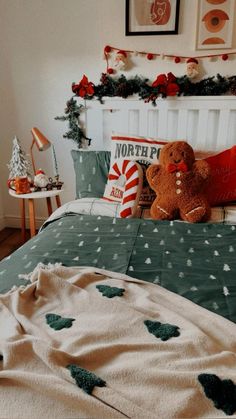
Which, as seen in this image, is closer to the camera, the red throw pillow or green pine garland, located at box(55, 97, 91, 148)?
the red throw pillow

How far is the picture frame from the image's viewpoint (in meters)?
1.99

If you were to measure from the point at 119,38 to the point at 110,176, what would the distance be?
1011 millimetres

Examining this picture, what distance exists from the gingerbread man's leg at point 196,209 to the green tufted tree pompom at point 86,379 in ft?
3.54

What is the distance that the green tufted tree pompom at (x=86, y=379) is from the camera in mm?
614

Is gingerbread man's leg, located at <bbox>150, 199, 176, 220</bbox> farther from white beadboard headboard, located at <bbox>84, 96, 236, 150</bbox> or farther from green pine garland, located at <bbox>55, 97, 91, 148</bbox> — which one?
green pine garland, located at <bbox>55, 97, 91, 148</bbox>

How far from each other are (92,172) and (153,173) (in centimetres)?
47

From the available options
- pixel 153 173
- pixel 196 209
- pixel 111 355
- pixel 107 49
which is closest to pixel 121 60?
pixel 107 49

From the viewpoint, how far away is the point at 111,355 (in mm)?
710

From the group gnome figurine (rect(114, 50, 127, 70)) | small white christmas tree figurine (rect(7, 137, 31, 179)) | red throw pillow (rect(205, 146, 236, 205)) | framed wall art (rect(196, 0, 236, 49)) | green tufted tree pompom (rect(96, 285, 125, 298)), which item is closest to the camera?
green tufted tree pompom (rect(96, 285, 125, 298))

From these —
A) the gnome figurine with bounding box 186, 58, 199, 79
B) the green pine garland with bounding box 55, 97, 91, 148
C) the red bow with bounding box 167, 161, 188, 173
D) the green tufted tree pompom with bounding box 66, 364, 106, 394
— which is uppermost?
the gnome figurine with bounding box 186, 58, 199, 79

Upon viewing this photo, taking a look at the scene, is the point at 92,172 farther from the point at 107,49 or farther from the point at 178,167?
the point at 107,49

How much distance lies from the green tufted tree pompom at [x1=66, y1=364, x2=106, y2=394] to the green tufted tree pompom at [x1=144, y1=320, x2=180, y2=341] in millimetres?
200

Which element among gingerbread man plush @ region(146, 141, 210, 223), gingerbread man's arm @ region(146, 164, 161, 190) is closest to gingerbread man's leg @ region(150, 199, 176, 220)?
gingerbread man plush @ region(146, 141, 210, 223)

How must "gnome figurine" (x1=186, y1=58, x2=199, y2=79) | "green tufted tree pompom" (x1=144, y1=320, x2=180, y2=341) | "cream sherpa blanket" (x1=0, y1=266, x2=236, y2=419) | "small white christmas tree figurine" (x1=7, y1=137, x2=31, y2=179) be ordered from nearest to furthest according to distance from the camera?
"cream sherpa blanket" (x1=0, y1=266, x2=236, y2=419) → "green tufted tree pompom" (x1=144, y1=320, x2=180, y2=341) → "gnome figurine" (x1=186, y1=58, x2=199, y2=79) → "small white christmas tree figurine" (x1=7, y1=137, x2=31, y2=179)
